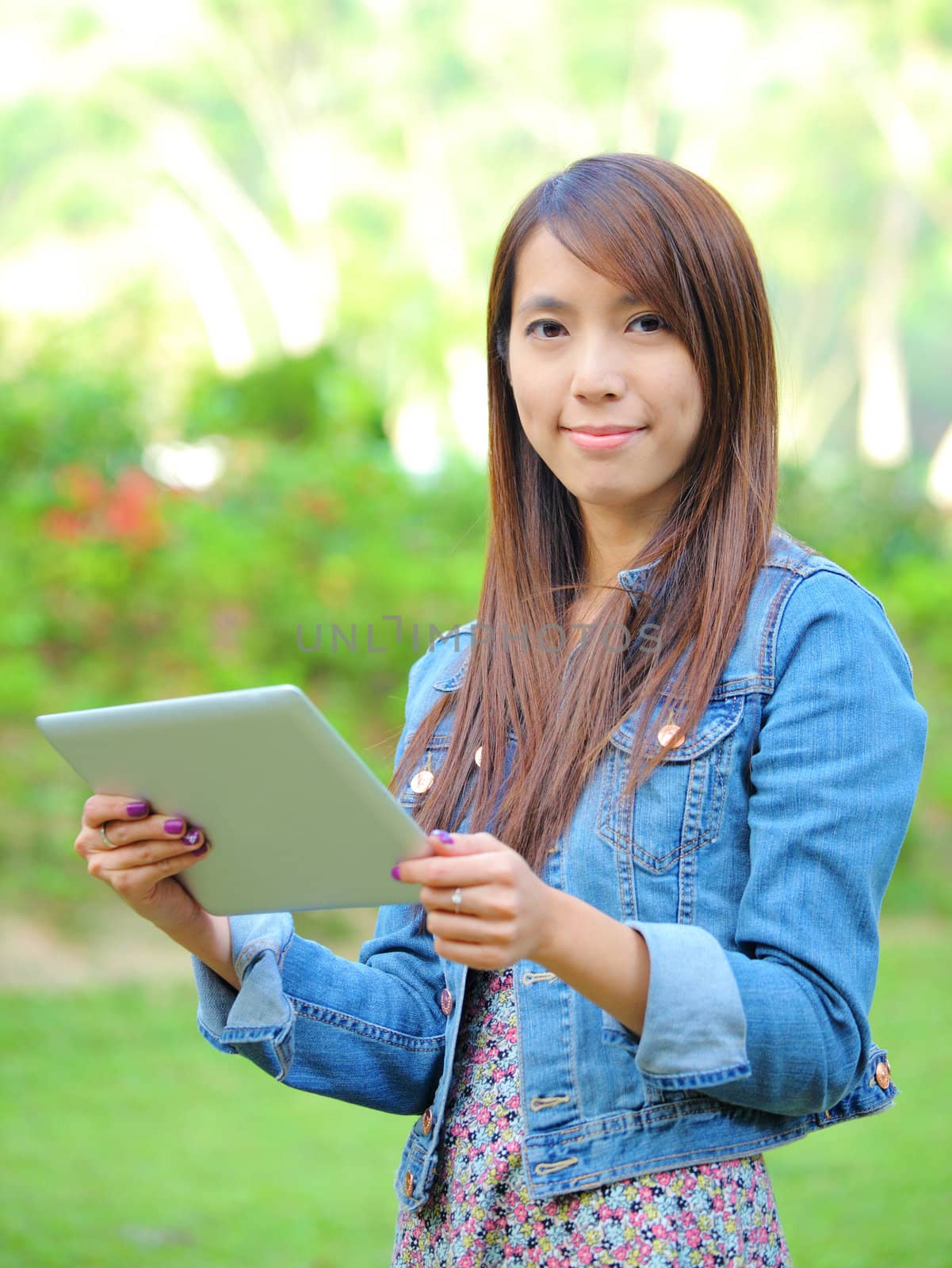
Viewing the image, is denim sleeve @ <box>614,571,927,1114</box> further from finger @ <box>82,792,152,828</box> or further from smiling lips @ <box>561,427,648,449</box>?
finger @ <box>82,792,152,828</box>

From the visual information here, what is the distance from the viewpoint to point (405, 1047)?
53.0 inches

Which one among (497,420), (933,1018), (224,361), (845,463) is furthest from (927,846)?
(224,361)

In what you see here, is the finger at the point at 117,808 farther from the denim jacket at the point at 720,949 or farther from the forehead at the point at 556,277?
the forehead at the point at 556,277

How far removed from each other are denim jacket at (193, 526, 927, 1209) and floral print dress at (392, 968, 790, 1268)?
17mm

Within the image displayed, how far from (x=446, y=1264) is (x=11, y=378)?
5.34 meters

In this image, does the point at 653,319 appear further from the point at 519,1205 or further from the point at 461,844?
the point at 519,1205

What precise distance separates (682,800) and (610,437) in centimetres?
32

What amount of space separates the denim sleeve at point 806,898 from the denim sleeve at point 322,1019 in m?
0.33

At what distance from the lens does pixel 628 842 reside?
1.20 metres

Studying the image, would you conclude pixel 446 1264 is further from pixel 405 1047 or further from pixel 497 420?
pixel 497 420

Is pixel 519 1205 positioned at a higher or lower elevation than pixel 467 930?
lower

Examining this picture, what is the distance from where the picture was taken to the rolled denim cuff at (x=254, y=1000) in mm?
1286

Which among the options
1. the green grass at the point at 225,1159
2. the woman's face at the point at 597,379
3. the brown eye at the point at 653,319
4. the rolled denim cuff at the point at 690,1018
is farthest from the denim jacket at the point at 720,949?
the green grass at the point at 225,1159

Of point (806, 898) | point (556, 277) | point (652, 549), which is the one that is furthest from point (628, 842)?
point (556, 277)
